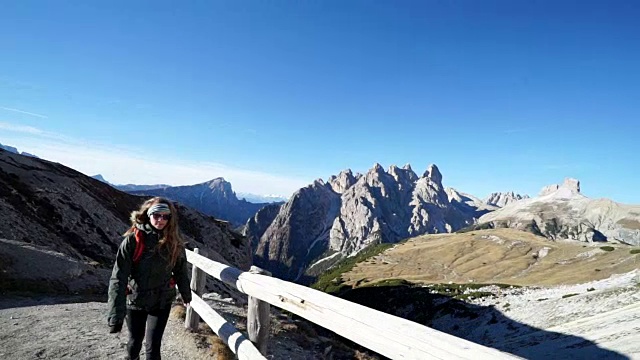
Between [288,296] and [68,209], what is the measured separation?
44.4 m

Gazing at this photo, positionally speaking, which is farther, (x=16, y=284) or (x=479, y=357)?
(x=16, y=284)

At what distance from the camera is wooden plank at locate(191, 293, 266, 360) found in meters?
5.84

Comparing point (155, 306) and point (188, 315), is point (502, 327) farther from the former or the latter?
point (155, 306)

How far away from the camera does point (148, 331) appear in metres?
6.57

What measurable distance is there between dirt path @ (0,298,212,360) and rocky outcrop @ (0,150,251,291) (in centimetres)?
656

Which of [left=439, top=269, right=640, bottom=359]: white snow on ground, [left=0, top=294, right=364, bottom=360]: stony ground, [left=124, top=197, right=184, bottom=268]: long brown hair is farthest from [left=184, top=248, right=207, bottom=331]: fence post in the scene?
[left=439, top=269, right=640, bottom=359]: white snow on ground

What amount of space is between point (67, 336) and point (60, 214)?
3503cm

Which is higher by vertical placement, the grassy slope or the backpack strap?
the backpack strap

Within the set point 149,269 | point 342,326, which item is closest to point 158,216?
point 149,269

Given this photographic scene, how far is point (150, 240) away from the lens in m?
6.50

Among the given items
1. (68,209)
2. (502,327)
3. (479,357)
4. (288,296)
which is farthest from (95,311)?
(502,327)

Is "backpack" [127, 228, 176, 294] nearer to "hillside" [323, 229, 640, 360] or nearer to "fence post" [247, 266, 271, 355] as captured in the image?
"fence post" [247, 266, 271, 355]

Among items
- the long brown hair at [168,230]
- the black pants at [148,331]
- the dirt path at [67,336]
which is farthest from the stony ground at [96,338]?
the long brown hair at [168,230]

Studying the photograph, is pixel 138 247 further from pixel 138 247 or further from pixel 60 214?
pixel 60 214
